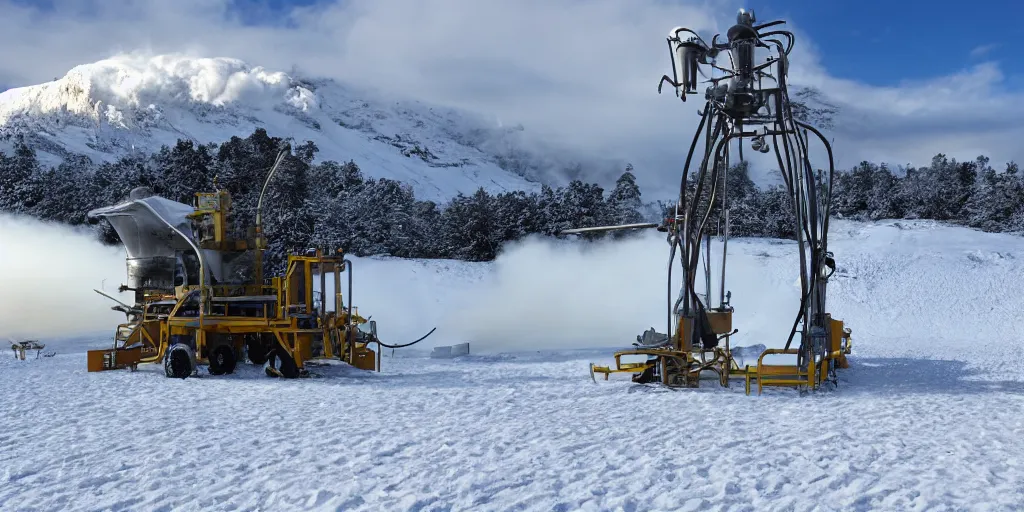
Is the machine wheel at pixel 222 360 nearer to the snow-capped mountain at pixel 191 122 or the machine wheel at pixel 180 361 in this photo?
the machine wheel at pixel 180 361

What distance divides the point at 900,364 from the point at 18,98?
215 metres

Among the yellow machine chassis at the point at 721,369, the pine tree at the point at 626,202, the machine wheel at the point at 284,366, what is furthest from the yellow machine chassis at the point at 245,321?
the pine tree at the point at 626,202

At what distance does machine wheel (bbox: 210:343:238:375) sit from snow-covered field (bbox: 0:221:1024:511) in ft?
1.28

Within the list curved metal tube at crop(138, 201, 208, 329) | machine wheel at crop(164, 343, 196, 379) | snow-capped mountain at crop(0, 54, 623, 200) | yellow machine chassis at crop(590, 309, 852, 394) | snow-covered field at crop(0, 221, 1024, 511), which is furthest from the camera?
snow-capped mountain at crop(0, 54, 623, 200)

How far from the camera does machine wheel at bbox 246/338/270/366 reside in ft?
62.2

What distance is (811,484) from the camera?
312 inches

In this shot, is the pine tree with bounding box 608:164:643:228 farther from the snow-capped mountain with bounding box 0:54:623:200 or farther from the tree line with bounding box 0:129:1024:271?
the snow-capped mountain with bounding box 0:54:623:200

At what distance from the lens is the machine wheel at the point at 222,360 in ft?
56.3

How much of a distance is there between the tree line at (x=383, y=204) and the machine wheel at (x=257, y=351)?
26861 mm

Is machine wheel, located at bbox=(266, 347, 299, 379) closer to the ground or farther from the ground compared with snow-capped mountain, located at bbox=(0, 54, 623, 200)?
closer to the ground

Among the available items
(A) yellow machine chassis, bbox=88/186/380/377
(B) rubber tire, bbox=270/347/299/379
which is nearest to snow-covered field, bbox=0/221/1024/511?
(B) rubber tire, bbox=270/347/299/379

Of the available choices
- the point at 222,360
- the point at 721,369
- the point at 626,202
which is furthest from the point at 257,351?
the point at 626,202

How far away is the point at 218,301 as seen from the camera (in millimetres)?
17547

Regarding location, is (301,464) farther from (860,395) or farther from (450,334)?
(450,334)
